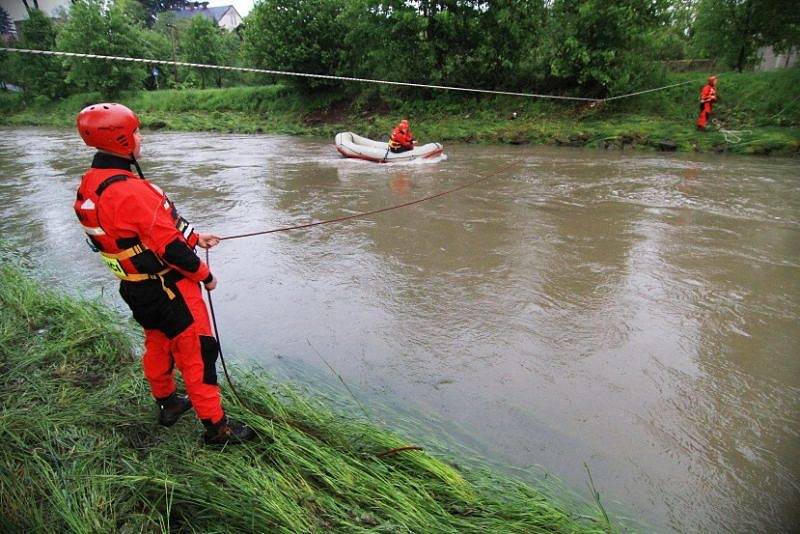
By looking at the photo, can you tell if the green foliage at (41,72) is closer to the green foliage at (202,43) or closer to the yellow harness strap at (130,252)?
the green foliage at (202,43)

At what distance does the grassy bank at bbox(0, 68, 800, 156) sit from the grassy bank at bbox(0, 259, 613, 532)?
13460 mm

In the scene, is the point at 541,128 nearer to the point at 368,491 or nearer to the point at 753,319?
the point at 753,319

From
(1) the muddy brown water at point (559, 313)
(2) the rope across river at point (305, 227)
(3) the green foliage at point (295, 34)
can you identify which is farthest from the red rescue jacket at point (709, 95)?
(3) the green foliage at point (295, 34)

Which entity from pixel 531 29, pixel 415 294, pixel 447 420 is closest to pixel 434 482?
pixel 447 420

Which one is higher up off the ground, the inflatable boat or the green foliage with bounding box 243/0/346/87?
the green foliage with bounding box 243/0/346/87

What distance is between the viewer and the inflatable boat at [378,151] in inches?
467

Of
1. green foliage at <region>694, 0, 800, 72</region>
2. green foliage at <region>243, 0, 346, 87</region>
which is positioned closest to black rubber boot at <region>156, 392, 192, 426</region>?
green foliage at <region>694, 0, 800, 72</region>

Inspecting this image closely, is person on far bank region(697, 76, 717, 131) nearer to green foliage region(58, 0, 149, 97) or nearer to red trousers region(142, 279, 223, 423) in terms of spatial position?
red trousers region(142, 279, 223, 423)

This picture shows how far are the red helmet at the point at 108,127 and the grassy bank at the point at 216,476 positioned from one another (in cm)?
133

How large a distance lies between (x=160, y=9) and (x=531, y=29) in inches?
2339

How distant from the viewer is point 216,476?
2.08m

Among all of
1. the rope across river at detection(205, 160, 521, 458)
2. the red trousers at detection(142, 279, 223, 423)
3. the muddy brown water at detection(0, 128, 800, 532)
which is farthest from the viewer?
the muddy brown water at detection(0, 128, 800, 532)

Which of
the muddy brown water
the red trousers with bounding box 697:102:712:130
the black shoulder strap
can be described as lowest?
the muddy brown water

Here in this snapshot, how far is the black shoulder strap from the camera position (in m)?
Answer: 2.12
